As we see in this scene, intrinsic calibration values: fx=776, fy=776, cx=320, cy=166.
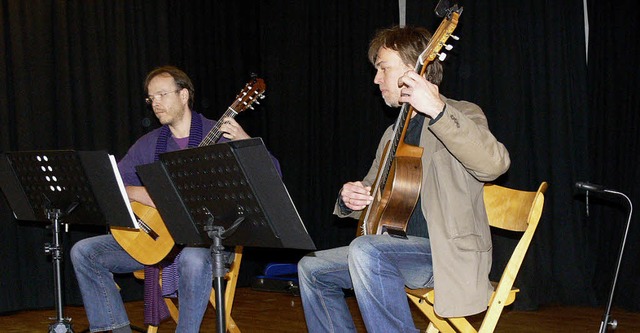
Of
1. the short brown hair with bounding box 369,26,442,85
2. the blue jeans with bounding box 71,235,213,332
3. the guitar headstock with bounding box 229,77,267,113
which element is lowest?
the blue jeans with bounding box 71,235,213,332

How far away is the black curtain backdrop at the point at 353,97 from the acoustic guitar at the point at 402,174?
2296 millimetres

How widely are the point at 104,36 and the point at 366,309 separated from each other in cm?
365

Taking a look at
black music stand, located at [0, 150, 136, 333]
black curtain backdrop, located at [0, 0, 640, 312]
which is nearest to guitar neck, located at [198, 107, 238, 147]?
black music stand, located at [0, 150, 136, 333]

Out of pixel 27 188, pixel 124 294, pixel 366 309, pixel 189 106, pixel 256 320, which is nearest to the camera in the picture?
pixel 366 309

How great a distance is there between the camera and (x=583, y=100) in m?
4.91

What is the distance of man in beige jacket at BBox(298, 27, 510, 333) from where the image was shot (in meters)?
2.44

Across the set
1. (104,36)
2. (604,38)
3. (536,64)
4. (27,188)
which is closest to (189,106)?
(27,188)

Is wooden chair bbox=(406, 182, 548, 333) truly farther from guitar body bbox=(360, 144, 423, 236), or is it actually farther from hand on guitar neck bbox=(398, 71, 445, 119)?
hand on guitar neck bbox=(398, 71, 445, 119)

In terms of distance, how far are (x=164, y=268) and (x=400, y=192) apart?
1442mm

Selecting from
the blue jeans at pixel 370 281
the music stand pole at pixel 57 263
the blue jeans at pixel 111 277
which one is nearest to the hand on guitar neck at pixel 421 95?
the blue jeans at pixel 370 281

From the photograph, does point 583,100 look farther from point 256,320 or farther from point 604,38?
point 256,320

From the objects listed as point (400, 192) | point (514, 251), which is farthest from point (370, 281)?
point (514, 251)

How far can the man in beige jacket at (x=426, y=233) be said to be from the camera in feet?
8.02

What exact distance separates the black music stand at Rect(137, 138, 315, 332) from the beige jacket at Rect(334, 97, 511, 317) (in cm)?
49
